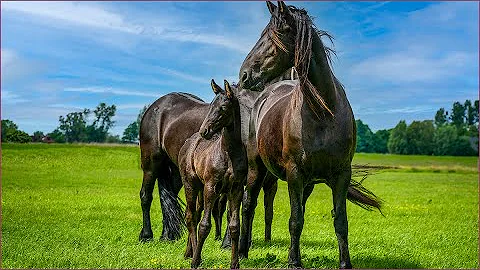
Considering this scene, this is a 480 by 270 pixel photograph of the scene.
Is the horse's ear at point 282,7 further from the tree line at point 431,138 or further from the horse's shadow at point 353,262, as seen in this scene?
the tree line at point 431,138

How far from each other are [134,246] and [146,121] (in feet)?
7.83

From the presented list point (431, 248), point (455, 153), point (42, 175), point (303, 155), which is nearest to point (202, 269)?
point (303, 155)

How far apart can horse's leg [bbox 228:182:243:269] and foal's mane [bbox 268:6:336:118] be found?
5.14ft

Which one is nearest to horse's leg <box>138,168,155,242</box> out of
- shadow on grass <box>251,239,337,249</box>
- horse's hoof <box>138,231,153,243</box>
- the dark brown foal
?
horse's hoof <box>138,231,153,243</box>

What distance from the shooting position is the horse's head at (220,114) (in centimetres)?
661

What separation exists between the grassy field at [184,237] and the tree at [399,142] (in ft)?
86.2

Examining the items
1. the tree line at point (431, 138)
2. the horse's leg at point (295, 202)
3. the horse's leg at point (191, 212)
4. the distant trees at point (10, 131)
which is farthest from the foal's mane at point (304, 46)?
the tree line at point (431, 138)

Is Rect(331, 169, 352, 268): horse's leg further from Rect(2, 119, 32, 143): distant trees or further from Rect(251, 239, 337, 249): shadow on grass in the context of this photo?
Rect(2, 119, 32, 143): distant trees

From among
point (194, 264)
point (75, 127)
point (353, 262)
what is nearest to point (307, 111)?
point (194, 264)

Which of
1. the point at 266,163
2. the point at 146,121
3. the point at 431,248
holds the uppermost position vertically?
the point at 146,121

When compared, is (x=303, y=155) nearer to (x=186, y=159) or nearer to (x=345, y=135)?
(x=345, y=135)

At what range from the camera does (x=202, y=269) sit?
21.5ft

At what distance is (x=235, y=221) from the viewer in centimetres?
655

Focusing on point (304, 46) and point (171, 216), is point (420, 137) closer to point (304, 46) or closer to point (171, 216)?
point (171, 216)
